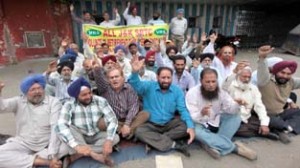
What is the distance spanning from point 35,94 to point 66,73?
0.87m

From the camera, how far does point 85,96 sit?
303cm

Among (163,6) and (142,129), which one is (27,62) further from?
(142,129)

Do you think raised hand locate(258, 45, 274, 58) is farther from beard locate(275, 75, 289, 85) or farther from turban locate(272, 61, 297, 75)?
beard locate(275, 75, 289, 85)

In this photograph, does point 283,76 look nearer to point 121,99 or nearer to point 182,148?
point 182,148

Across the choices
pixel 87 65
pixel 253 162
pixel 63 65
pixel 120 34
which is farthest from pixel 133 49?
pixel 253 162

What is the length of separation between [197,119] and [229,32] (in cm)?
952

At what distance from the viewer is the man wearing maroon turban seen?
3.73m

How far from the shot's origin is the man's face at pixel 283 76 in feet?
12.3

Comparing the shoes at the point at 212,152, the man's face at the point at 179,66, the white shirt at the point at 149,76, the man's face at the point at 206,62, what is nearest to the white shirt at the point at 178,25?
the man's face at the point at 206,62

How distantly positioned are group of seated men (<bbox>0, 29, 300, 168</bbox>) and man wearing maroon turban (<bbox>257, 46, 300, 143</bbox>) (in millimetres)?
13

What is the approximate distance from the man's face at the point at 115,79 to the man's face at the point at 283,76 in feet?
7.58

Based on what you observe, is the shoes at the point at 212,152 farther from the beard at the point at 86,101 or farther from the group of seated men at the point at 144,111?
the beard at the point at 86,101

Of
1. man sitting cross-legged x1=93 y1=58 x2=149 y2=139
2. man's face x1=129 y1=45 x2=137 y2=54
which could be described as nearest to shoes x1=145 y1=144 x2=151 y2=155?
man sitting cross-legged x1=93 y1=58 x2=149 y2=139

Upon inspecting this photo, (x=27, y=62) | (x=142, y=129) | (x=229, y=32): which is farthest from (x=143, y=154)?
(x=229, y=32)
